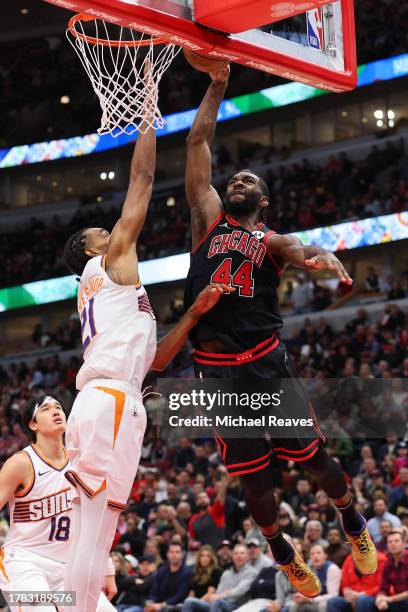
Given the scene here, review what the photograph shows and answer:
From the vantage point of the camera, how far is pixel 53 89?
3081cm

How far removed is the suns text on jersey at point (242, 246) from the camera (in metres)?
6.32

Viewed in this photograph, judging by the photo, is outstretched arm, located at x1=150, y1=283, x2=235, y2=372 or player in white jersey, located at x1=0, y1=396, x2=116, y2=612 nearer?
outstretched arm, located at x1=150, y1=283, x2=235, y2=372

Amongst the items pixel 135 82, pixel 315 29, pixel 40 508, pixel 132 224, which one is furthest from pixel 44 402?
pixel 315 29

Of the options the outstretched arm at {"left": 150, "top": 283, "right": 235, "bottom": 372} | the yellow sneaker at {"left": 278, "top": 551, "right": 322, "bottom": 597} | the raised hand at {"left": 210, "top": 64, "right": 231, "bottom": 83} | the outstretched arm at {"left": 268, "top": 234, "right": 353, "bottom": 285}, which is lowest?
the yellow sneaker at {"left": 278, "top": 551, "right": 322, "bottom": 597}

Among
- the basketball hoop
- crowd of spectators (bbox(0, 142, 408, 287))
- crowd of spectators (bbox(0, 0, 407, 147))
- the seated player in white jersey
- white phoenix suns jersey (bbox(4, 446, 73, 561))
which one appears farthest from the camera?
crowd of spectators (bbox(0, 0, 407, 147))

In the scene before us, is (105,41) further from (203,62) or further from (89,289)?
(89,289)

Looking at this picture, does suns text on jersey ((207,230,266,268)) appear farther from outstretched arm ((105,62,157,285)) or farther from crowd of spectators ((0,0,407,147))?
crowd of spectators ((0,0,407,147))

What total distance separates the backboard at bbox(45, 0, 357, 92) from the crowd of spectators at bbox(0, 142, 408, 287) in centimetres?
1538

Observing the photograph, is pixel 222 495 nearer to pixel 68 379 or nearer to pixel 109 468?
pixel 109 468

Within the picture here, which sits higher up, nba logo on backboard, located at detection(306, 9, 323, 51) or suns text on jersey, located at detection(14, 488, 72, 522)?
nba logo on backboard, located at detection(306, 9, 323, 51)

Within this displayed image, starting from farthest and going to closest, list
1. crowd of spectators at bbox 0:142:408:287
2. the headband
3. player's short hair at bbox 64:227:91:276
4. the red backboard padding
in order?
crowd of spectators at bbox 0:142:408:287, the headband, player's short hair at bbox 64:227:91:276, the red backboard padding

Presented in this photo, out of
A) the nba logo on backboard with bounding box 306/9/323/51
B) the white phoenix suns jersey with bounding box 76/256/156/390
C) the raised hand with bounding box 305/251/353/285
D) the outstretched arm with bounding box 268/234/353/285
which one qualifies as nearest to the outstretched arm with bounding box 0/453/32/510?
the white phoenix suns jersey with bounding box 76/256/156/390

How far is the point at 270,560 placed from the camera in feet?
34.7

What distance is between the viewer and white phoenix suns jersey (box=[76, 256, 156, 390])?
223 inches
